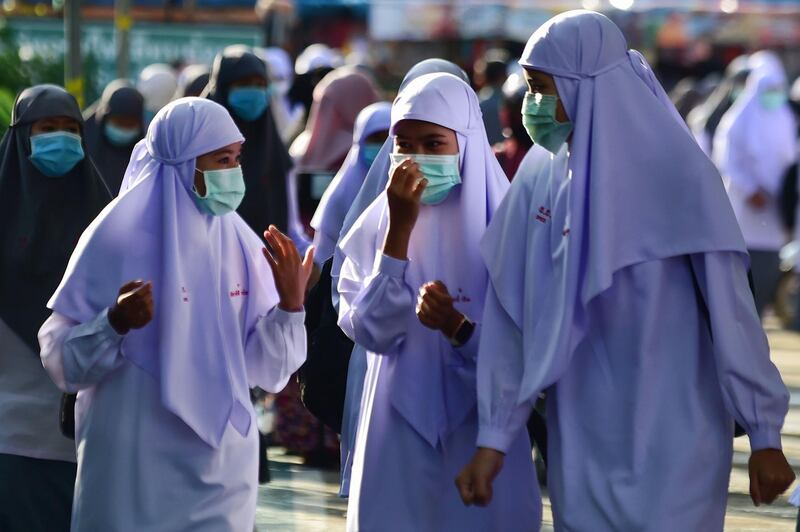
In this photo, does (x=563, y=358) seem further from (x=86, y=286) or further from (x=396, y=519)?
(x=86, y=286)

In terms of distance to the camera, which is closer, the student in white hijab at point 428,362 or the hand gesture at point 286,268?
the student in white hijab at point 428,362

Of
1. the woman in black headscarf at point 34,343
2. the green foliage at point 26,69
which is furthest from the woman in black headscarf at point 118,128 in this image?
the green foliage at point 26,69

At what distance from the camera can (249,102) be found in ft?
25.8

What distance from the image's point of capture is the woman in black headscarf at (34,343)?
5.69 metres

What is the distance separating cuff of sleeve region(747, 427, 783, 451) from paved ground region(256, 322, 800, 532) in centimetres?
332

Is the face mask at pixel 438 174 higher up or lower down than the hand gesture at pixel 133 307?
higher up

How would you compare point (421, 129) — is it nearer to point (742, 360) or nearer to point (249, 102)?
point (742, 360)

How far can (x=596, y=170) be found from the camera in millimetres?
4066

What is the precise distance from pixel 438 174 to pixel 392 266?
299 mm

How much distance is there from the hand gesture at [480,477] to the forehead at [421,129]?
3.01 ft

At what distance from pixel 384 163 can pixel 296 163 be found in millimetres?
3968

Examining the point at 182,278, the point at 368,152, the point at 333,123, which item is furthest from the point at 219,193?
the point at 333,123

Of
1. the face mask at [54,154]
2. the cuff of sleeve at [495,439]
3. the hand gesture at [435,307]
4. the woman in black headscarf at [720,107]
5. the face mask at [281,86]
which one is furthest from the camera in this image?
the face mask at [281,86]

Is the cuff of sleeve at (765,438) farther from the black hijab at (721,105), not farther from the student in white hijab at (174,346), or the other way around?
the black hijab at (721,105)
